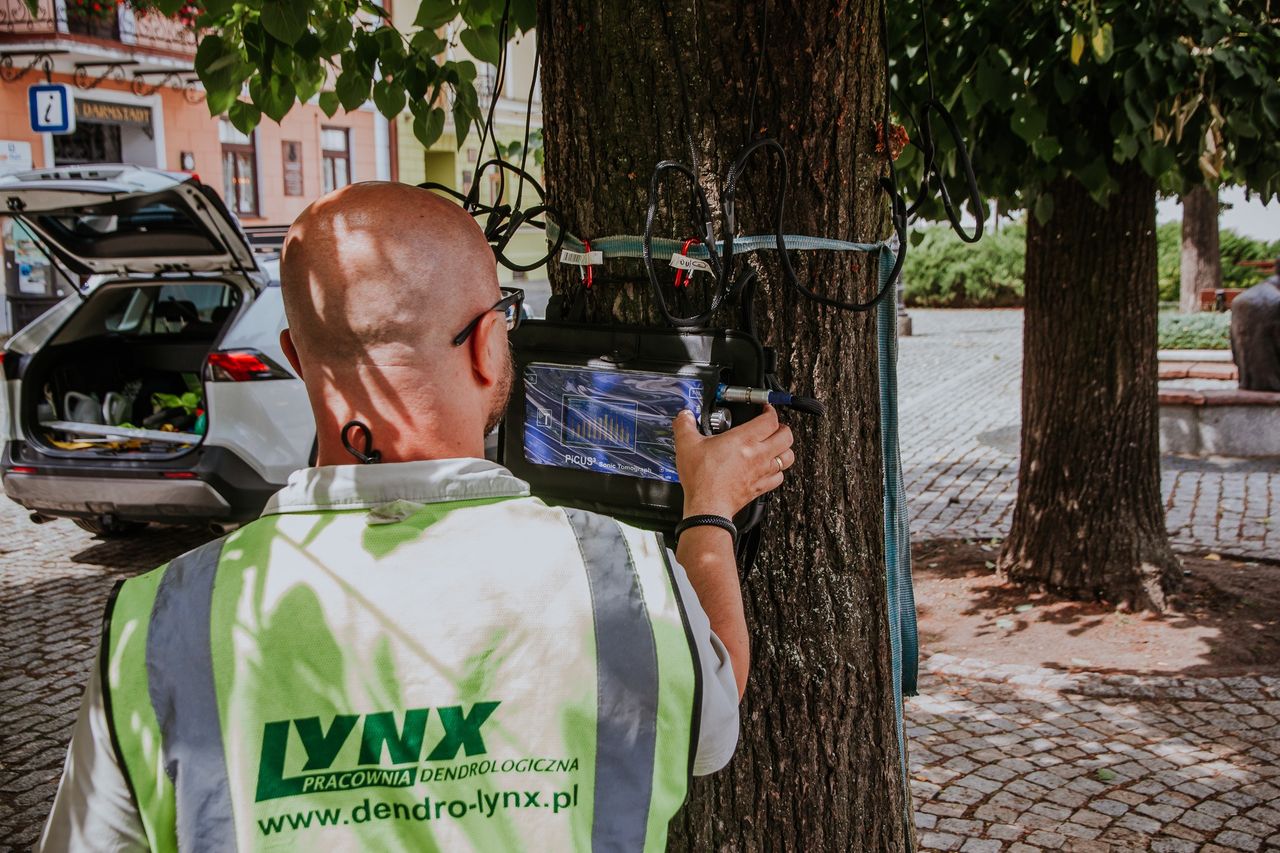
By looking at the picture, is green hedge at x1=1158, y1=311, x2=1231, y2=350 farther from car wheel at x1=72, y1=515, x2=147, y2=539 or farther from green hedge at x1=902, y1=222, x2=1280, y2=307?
green hedge at x1=902, y1=222, x2=1280, y2=307

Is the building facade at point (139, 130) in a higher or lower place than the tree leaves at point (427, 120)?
higher

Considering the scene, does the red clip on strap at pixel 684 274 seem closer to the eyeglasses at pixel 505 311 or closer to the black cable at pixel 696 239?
the black cable at pixel 696 239

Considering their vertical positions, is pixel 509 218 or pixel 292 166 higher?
pixel 292 166

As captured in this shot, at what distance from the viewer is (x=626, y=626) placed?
4.73 ft

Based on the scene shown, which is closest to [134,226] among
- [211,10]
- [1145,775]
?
[211,10]

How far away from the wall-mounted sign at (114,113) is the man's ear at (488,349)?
2293cm

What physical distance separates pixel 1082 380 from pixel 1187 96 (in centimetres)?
148

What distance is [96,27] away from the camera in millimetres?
21734

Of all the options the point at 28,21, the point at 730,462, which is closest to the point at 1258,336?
the point at 730,462

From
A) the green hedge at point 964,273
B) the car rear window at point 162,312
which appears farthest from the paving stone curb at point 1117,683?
the green hedge at point 964,273

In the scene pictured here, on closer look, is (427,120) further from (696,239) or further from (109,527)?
(109,527)

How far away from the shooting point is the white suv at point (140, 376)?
20.7ft

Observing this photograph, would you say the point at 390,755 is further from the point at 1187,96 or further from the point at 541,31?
the point at 1187,96

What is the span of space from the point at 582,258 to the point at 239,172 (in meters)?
A: 23.9
